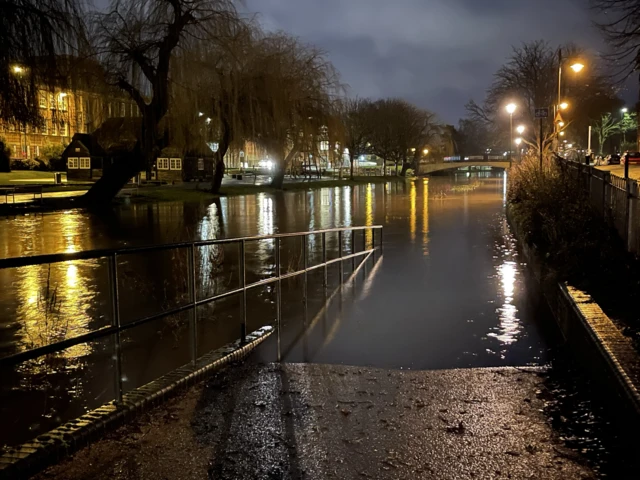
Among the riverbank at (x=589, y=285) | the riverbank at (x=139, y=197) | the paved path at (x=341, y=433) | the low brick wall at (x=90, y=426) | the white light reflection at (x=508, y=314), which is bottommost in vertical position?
the white light reflection at (x=508, y=314)

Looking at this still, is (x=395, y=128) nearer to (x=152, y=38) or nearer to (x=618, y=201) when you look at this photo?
(x=152, y=38)

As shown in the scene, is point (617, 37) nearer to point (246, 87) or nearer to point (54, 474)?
point (54, 474)

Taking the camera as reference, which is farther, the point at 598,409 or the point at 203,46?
the point at 203,46

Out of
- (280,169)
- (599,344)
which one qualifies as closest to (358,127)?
(280,169)

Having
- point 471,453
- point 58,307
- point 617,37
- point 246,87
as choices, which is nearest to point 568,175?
point 617,37

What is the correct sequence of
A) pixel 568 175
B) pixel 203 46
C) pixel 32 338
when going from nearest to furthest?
pixel 32 338 → pixel 568 175 → pixel 203 46

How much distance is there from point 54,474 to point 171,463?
0.66 meters

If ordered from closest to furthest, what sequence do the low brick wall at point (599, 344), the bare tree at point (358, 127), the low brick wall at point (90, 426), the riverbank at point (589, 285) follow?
the low brick wall at point (90, 426) < the low brick wall at point (599, 344) < the riverbank at point (589, 285) < the bare tree at point (358, 127)

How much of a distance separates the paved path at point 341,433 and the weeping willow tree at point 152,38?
24.1 meters

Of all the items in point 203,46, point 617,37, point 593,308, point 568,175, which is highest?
point 203,46

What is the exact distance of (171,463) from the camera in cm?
405

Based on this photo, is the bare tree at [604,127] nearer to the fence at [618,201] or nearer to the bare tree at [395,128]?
the bare tree at [395,128]

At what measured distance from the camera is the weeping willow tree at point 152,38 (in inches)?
1075

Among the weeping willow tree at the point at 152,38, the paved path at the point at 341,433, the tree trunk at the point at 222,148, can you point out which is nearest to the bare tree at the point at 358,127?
the tree trunk at the point at 222,148
